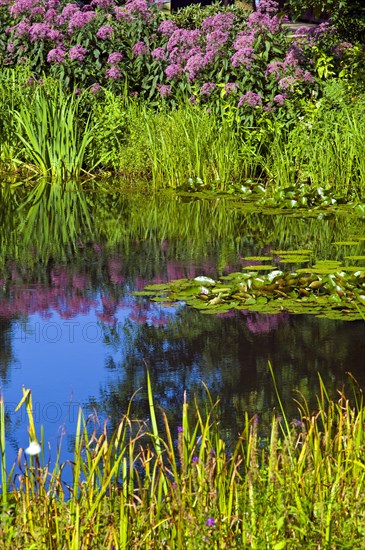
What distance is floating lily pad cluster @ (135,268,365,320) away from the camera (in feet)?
23.2

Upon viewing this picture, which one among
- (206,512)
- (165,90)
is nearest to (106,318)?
(206,512)

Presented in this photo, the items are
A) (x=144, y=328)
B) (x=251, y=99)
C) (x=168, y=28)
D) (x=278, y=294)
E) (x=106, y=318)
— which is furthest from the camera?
(x=168, y=28)

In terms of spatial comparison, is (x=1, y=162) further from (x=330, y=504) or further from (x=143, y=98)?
(x=330, y=504)

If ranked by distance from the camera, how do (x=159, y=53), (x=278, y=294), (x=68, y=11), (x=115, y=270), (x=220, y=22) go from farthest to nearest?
(x=68, y=11) < (x=159, y=53) < (x=220, y=22) < (x=115, y=270) < (x=278, y=294)

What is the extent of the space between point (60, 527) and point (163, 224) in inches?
297

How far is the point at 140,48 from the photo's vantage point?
14.7 meters

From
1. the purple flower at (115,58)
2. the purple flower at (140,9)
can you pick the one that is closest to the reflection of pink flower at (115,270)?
the purple flower at (115,58)

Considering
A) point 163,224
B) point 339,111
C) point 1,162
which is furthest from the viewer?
point 1,162

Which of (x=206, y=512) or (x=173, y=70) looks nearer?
(x=206, y=512)

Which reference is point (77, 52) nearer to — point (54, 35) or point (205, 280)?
point (54, 35)

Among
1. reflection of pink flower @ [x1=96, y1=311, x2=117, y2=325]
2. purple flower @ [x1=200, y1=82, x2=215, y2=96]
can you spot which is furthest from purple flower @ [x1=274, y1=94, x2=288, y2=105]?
reflection of pink flower @ [x1=96, y1=311, x2=117, y2=325]

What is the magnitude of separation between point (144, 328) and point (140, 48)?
337 inches

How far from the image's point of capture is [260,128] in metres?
13.1

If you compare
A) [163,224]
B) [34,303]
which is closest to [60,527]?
[34,303]
